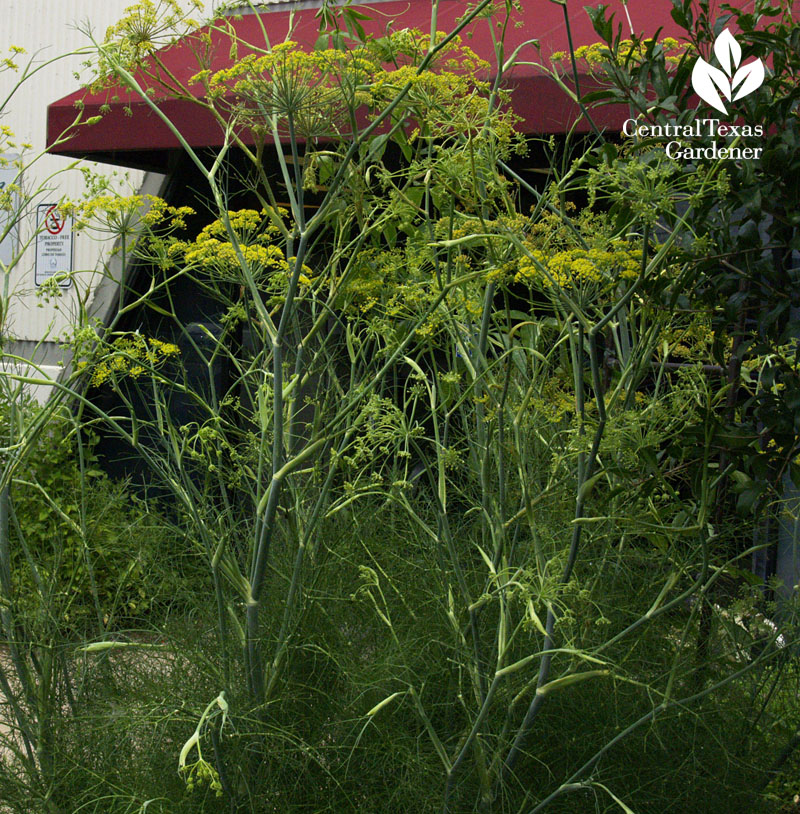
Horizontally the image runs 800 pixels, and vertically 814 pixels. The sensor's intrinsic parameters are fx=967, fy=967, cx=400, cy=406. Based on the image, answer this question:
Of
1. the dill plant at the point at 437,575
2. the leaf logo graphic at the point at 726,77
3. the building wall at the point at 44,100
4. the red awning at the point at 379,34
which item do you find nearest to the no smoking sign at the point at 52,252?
the building wall at the point at 44,100

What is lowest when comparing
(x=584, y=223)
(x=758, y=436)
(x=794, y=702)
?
(x=794, y=702)

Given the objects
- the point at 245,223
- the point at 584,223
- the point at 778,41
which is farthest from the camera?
the point at 245,223

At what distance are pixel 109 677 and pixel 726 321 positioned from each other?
2.15 metres

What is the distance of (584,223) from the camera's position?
2.66 meters

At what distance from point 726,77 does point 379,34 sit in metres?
4.30

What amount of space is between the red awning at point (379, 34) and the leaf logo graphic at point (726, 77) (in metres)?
2.45

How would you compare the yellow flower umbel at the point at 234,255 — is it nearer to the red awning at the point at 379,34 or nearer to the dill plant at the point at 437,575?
the dill plant at the point at 437,575

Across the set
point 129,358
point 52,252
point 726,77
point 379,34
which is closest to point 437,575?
point 129,358

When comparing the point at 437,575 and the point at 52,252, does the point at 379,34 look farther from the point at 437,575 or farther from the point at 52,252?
the point at 437,575

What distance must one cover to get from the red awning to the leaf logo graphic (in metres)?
2.45

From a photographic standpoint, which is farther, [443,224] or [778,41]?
[443,224]

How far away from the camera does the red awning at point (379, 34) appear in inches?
220

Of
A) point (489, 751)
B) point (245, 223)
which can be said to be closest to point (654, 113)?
point (245, 223)

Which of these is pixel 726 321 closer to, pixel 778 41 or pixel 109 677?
pixel 778 41
